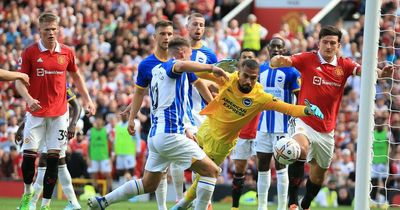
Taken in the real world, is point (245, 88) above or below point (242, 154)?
above

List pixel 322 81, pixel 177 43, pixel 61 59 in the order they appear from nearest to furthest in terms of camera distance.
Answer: pixel 177 43 → pixel 322 81 → pixel 61 59

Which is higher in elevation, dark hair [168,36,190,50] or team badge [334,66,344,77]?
dark hair [168,36,190,50]

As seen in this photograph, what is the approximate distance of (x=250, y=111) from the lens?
540 inches

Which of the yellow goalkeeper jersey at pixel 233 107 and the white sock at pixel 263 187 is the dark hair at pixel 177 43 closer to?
the yellow goalkeeper jersey at pixel 233 107

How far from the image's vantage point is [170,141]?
1309cm

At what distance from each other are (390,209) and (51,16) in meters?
8.73

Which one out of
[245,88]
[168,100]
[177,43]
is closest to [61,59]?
[177,43]

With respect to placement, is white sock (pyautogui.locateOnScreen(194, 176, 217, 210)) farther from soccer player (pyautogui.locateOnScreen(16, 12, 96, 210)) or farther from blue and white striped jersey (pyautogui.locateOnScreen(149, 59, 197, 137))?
soccer player (pyautogui.locateOnScreen(16, 12, 96, 210))

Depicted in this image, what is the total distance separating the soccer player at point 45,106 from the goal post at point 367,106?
4.24 m

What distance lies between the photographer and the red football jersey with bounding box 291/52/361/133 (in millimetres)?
14820

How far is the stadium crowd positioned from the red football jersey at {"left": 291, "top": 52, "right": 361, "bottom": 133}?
26.2ft

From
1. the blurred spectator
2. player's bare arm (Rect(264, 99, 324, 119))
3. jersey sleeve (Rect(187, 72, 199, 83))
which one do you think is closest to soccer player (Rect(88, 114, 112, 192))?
the blurred spectator

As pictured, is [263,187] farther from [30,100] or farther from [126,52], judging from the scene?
[126,52]

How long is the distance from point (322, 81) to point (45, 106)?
385 centimetres
